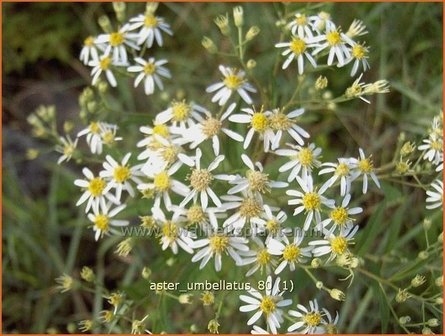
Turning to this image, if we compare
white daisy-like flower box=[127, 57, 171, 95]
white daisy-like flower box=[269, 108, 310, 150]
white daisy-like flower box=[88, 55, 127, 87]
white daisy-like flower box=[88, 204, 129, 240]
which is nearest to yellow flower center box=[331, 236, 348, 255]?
white daisy-like flower box=[269, 108, 310, 150]

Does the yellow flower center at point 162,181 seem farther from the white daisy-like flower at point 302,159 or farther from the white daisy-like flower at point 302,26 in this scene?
the white daisy-like flower at point 302,26

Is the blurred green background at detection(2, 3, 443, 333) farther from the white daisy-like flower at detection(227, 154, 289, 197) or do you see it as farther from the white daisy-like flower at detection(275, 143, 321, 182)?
the white daisy-like flower at detection(227, 154, 289, 197)

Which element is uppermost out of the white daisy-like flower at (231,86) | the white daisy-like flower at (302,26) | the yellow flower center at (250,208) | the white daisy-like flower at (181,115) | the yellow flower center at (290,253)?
the white daisy-like flower at (302,26)

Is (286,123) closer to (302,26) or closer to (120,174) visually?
(302,26)

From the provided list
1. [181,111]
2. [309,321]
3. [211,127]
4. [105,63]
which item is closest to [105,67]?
[105,63]

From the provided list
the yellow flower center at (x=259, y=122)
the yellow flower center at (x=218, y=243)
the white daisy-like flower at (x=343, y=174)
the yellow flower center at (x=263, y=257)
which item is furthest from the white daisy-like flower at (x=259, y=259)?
the yellow flower center at (x=259, y=122)

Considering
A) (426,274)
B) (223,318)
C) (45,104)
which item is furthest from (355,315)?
(45,104)
